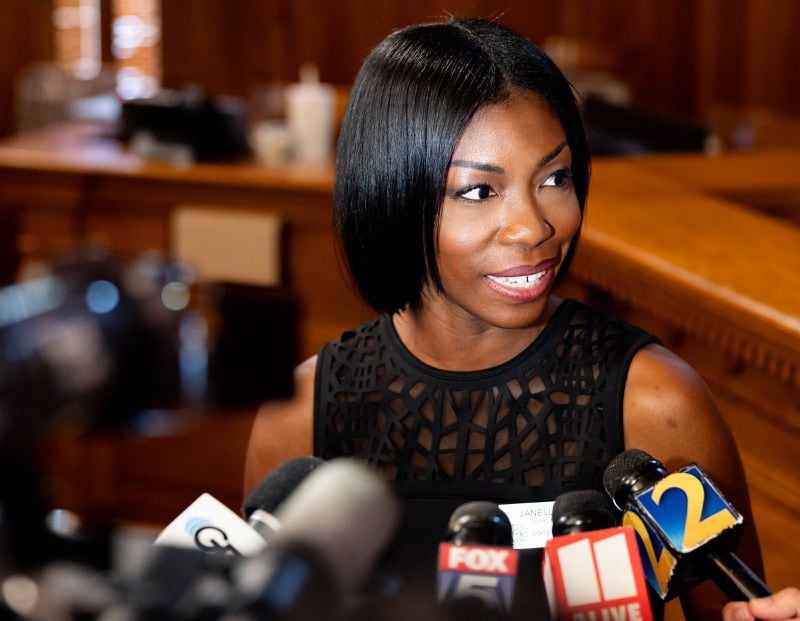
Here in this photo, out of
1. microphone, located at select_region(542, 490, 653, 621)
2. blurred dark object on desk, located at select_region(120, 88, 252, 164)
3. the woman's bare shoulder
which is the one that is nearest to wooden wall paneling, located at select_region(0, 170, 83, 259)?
blurred dark object on desk, located at select_region(120, 88, 252, 164)

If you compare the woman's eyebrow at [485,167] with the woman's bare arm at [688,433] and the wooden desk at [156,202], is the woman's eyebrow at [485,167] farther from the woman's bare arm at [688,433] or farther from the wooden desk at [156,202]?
the wooden desk at [156,202]

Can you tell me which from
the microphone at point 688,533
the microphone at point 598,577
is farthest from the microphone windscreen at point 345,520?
the microphone at point 688,533

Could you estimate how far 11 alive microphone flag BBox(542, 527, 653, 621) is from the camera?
985mm

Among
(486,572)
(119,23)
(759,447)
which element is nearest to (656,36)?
(119,23)

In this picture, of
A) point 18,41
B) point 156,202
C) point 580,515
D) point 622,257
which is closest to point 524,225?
point 580,515

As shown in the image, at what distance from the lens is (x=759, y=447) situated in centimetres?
227

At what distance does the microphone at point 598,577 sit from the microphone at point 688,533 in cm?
Result: 8

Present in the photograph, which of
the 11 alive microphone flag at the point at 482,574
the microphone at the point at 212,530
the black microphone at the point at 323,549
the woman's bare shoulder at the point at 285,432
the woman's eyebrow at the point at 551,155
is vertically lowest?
the woman's bare shoulder at the point at 285,432

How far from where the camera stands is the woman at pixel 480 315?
1.40m

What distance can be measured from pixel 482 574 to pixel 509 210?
0.58 metres

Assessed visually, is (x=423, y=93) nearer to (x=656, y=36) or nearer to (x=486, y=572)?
(x=486, y=572)

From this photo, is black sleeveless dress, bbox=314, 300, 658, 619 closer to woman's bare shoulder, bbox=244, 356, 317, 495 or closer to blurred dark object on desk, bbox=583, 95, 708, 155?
woman's bare shoulder, bbox=244, 356, 317, 495

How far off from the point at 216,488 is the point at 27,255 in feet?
3.05

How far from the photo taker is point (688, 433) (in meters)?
1.46
